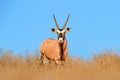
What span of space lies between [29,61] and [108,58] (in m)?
4.13

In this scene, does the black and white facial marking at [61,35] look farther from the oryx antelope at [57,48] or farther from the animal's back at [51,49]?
the animal's back at [51,49]

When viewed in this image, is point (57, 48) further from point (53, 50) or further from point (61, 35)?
point (61, 35)

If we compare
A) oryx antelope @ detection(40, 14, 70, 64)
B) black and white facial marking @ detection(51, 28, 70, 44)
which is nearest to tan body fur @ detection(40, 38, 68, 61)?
oryx antelope @ detection(40, 14, 70, 64)

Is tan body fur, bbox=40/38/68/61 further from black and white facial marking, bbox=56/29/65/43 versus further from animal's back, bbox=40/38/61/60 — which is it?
black and white facial marking, bbox=56/29/65/43

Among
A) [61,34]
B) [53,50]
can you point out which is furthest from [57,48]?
[61,34]

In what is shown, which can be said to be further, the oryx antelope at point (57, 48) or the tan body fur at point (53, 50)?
the tan body fur at point (53, 50)

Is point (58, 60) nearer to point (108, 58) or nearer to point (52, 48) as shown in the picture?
point (52, 48)

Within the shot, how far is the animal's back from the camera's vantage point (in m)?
15.9

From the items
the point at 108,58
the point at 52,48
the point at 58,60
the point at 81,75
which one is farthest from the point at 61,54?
the point at 81,75

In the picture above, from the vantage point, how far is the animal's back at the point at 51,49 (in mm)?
15928

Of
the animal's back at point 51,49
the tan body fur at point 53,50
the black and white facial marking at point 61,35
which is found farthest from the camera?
the animal's back at point 51,49

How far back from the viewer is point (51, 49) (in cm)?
1706

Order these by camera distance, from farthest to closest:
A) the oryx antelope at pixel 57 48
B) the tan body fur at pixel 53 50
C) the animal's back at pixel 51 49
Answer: the animal's back at pixel 51 49
the tan body fur at pixel 53 50
the oryx antelope at pixel 57 48

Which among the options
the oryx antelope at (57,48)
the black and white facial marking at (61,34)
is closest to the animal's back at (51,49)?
the oryx antelope at (57,48)
